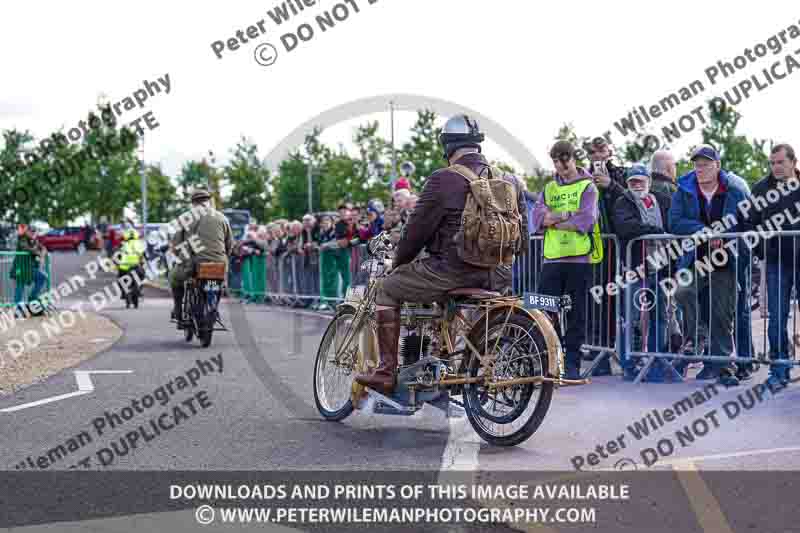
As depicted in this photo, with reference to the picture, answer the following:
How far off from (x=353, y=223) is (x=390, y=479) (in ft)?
46.4

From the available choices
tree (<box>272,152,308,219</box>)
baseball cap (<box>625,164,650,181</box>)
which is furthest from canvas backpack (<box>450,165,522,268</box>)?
tree (<box>272,152,308,219</box>)

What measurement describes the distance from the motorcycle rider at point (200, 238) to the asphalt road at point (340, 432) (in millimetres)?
3203

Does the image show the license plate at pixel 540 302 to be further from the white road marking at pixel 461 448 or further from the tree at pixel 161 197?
the tree at pixel 161 197

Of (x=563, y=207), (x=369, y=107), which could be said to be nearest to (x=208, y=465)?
(x=563, y=207)

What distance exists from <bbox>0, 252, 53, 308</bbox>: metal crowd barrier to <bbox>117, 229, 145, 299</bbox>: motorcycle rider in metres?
2.40

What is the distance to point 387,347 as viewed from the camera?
678cm

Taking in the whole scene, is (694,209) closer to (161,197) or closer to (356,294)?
(356,294)

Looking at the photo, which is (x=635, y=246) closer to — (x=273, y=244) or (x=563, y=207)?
(x=563, y=207)

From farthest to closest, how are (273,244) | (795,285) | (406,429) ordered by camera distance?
(273,244) < (795,285) < (406,429)

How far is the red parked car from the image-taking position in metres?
73.1

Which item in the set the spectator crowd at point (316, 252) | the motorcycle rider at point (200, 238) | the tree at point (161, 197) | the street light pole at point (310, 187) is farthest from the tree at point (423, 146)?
the motorcycle rider at point (200, 238)

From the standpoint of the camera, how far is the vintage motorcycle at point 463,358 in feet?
20.3

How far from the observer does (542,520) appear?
4457mm

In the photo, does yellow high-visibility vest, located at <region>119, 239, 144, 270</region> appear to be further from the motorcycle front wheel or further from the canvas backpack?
the canvas backpack
